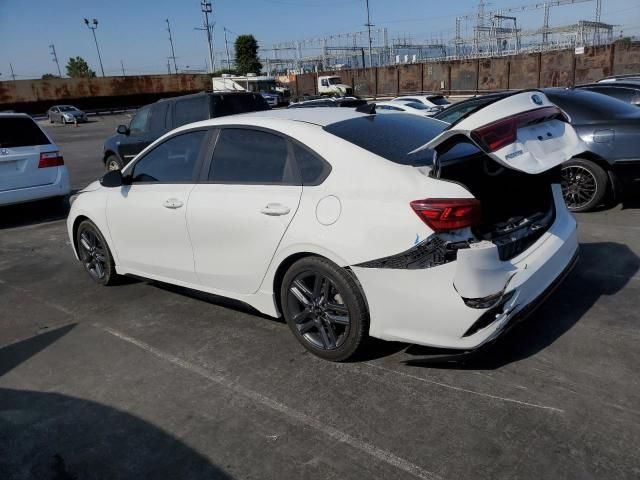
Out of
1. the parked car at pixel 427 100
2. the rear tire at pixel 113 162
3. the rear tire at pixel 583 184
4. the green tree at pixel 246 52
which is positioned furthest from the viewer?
the green tree at pixel 246 52

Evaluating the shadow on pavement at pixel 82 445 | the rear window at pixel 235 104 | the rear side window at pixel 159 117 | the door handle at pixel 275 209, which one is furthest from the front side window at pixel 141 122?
the shadow on pavement at pixel 82 445

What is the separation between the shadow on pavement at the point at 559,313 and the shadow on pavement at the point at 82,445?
1480 millimetres

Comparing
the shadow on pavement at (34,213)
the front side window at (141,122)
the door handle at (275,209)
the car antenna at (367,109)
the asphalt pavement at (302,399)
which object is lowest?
the shadow on pavement at (34,213)

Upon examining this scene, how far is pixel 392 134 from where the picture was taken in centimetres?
357

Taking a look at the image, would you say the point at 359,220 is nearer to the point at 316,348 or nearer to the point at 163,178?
the point at 316,348

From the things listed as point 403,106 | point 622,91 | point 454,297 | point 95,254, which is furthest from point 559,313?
point 403,106

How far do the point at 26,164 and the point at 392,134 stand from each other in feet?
22.0

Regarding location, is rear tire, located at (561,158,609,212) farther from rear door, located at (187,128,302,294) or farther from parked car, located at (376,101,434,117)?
parked car, located at (376,101,434,117)

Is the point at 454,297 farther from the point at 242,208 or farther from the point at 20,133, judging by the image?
the point at 20,133

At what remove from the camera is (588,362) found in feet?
10.6

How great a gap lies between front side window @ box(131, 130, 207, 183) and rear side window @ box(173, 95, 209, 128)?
5.10 metres

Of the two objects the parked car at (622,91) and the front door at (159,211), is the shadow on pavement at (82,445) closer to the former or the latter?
the front door at (159,211)

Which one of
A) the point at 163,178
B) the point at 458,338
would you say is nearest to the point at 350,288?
the point at 458,338

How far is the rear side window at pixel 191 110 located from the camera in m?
9.52
